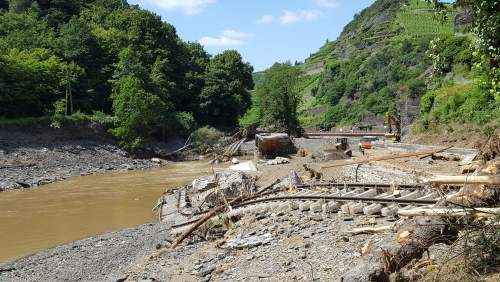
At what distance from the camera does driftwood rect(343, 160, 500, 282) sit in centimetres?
450

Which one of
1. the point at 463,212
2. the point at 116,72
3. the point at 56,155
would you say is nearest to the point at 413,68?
the point at 116,72

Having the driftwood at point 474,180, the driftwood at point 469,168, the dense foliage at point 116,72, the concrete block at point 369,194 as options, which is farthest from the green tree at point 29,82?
the driftwood at point 474,180

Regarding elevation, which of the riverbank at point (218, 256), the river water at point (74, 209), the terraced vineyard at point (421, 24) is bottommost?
the river water at point (74, 209)

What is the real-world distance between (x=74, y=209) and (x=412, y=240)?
14829 millimetres

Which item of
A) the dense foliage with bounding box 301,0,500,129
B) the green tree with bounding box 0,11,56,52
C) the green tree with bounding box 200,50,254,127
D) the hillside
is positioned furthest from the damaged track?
the green tree with bounding box 200,50,254,127

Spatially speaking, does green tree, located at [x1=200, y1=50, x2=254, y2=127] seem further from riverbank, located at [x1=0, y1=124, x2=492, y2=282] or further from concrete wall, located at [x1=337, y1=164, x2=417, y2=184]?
riverbank, located at [x1=0, y1=124, x2=492, y2=282]

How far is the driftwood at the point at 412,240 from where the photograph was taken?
14.8ft

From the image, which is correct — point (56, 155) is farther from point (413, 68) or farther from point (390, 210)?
point (413, 68)

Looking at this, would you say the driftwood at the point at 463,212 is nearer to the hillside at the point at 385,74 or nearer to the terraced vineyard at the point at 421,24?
the hillside at the point at 385,74

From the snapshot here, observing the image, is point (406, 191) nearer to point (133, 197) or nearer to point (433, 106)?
point (133, 197)

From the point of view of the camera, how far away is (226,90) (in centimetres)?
4894

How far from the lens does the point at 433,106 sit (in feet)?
78.1

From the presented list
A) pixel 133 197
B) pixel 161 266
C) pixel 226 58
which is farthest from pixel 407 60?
pixel 161 266

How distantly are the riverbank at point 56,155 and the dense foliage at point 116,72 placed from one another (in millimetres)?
2203
